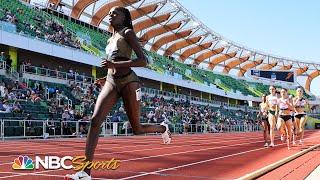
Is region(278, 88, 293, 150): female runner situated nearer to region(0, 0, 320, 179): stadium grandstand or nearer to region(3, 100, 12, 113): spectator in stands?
region(0, 0, 320, 179): stadium grandstand

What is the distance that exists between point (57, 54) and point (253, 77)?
56870 millimetres

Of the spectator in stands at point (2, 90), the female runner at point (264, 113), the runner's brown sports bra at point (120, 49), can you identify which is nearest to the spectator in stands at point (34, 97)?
the spectator in stands at point (2, 90)

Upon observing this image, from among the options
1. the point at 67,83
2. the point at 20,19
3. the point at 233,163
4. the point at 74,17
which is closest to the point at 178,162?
the point at 233,163

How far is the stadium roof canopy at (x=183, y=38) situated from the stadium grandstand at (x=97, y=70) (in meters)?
0.12

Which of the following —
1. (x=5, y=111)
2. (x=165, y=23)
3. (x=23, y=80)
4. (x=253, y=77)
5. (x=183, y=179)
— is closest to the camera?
(x=183, y=179)

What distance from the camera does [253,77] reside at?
81750mm

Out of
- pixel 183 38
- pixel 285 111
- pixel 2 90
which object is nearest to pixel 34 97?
pixel 2 90

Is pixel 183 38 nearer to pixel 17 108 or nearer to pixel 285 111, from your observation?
pixel 17 108

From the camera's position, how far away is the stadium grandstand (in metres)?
22.2

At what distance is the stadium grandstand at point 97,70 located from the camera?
72.9ft

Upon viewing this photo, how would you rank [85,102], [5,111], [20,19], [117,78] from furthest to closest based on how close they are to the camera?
1. [20,19]
2. [85,102]
3. [5,111]
4. [117,78]

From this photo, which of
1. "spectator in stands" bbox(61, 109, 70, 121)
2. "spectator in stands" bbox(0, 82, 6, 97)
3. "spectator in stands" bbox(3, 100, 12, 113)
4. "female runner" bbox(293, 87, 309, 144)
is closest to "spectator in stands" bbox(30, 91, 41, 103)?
"spectator in stands" bbox(61, 109, 70, 121)

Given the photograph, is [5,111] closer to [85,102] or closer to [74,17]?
Result: [85,102]

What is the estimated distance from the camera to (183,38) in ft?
201
